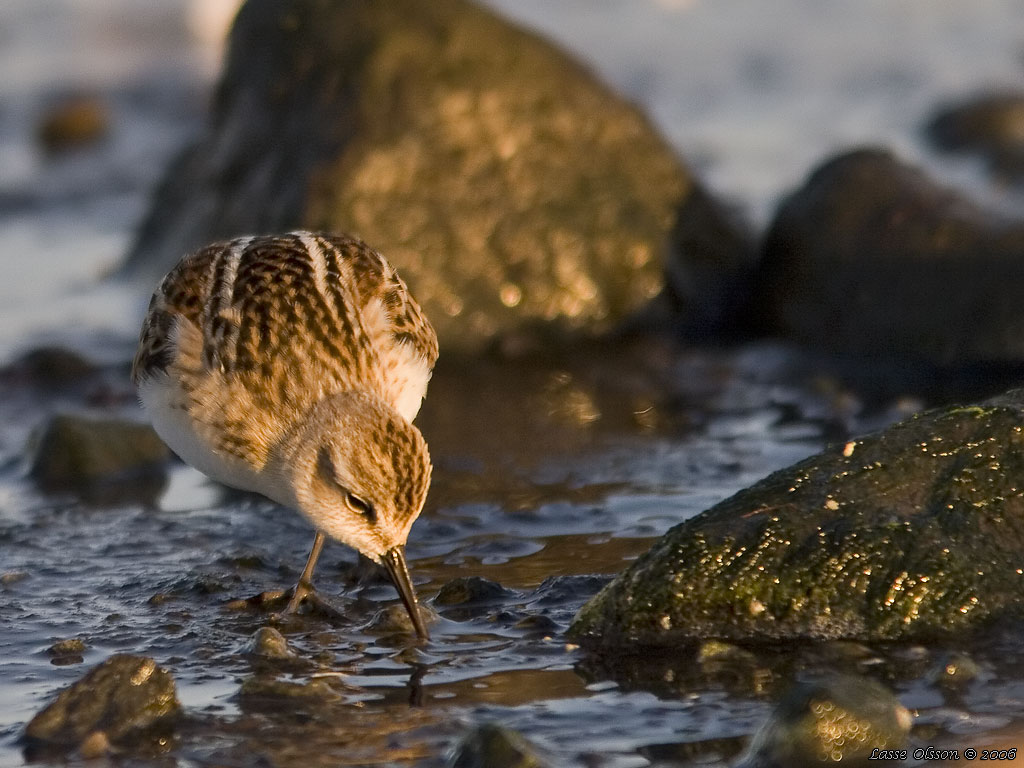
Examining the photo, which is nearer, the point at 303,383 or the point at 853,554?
the point at 853,554

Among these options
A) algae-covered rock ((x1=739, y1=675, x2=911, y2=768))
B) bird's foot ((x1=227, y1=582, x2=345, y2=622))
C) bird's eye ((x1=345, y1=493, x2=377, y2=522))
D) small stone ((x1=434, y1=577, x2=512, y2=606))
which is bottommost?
bird's foot ((x1=227, y1=582, x2=345, y2=622))

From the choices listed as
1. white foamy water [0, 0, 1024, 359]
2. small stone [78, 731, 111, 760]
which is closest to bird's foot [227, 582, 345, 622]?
small stone [78, 731, 111, 760]

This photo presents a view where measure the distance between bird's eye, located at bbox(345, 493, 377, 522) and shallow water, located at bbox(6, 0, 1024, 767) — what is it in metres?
0.43

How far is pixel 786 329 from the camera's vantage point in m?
9.84

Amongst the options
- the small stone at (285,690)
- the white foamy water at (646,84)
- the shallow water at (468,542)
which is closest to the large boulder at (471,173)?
the shallow water at (468,542)

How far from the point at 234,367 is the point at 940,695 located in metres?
2.85

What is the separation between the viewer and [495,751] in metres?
4.61

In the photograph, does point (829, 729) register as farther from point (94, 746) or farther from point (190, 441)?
point (190, 441)

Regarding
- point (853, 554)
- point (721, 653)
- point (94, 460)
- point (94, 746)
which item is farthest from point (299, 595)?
point (94, 460)

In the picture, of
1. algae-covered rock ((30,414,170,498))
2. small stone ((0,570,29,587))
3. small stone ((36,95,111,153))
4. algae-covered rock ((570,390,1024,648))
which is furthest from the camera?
small stone ((36,95,111,153))

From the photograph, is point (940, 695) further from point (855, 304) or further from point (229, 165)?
point (229, 165)

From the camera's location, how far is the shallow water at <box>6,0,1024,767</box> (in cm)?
509

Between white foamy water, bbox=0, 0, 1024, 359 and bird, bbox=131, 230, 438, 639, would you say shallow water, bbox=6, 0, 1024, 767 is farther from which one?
bird, bbox=131, 230, 438, 639

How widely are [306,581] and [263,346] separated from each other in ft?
3.06
